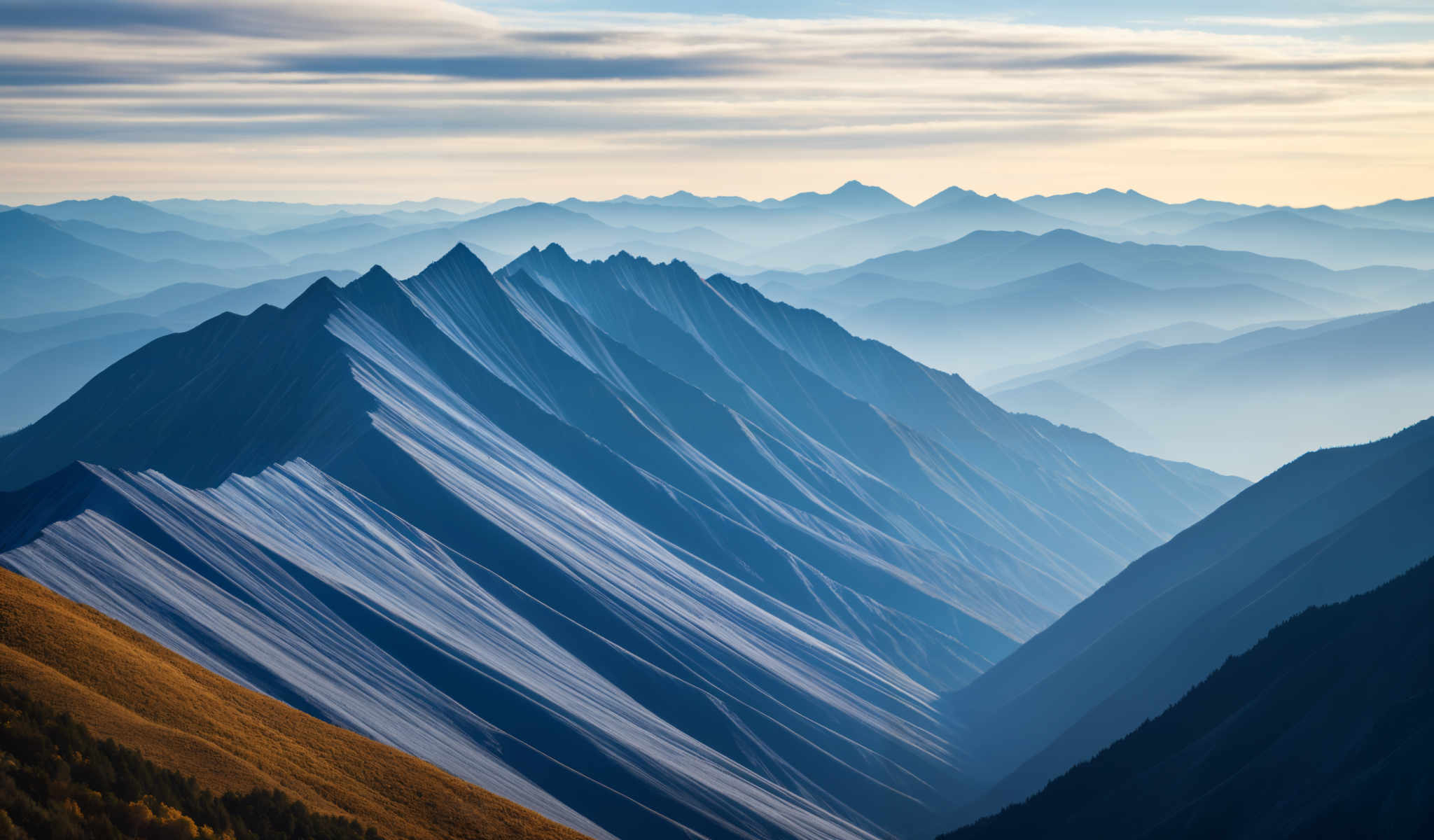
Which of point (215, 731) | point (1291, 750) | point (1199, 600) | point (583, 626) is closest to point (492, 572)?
point (583, 626)

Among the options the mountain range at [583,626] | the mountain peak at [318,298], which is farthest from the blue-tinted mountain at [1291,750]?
the mountain peak at [318,298]

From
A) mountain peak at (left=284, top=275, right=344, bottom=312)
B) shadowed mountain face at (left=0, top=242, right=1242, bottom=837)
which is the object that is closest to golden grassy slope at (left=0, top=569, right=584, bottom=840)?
shadowed mountain face at (left=0, top=242, right=1242, bottom=837)

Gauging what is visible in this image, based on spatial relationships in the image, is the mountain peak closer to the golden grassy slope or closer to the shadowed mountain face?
the shadowed mountain face

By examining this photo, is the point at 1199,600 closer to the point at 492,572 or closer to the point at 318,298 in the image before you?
the point at 492,572

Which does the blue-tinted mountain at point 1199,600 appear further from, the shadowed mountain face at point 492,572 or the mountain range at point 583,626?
the shadowed mountain face at point 492,572

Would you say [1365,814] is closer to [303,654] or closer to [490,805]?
[490,805]

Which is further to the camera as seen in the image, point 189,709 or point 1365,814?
point 1365,814

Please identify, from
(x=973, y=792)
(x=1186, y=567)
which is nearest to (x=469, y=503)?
(x=973, y=792)
